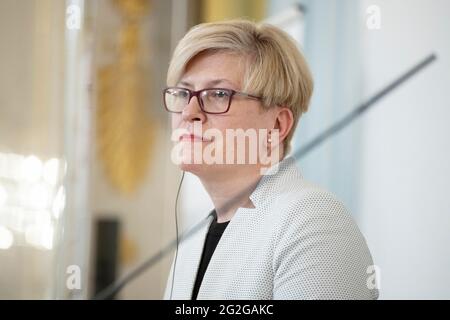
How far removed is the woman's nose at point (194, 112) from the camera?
3.34 feet

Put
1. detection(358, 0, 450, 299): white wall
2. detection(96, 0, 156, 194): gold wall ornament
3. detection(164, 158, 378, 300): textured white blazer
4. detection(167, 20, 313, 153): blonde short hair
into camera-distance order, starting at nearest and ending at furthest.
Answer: detection(164, 158, 378, 300): textured white blazer
detection(167, 20, 313, 153): blonde short hair
detection(358, 0, 450, 299): white wall
detection(96, 0, 156, 194): gold wall ornament

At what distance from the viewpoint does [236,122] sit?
1.03 meters

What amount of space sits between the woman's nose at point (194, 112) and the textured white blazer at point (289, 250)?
0.50 feet

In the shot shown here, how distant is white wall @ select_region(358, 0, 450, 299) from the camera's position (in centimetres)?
121

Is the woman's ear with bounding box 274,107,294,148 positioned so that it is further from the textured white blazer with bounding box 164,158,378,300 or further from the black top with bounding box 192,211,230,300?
the black top with bounding box 192,211,230,300

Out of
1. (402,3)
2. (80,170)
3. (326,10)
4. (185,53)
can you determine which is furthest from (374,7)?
(80,170)

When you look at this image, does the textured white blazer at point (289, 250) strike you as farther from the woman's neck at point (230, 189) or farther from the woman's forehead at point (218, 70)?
the woman's forehead at point (218, 70)

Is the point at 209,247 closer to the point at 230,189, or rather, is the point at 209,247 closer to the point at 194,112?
the point at 230,189

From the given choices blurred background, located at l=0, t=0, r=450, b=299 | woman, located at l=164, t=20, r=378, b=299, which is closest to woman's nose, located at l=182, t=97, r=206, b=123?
woman, located at l=164, t=20, r=378, b=299

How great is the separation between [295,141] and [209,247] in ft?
1.34

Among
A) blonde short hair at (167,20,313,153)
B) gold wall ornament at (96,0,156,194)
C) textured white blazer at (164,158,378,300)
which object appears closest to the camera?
textured white blazer at (164,158,378,300)

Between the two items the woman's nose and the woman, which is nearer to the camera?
the woman

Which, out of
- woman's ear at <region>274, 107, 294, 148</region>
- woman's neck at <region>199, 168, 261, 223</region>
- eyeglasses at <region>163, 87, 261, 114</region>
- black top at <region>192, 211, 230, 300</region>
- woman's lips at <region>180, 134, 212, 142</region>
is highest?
eyeglasses at <region>163, 87, 261, 114</region>

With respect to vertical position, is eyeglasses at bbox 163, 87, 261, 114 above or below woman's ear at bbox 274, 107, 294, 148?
above
